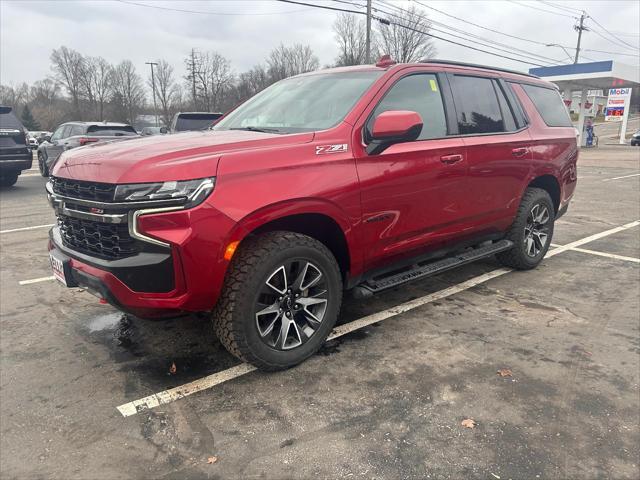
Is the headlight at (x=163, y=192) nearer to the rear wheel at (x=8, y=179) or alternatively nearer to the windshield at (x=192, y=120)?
the windshield at (x=192, y=120)

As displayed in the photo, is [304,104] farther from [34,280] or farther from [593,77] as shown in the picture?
[593,77]

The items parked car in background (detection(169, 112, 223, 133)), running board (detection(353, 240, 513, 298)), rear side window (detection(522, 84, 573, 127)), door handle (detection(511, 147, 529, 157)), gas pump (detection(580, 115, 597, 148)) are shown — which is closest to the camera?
running board (detection(353, 240, 513, 298))

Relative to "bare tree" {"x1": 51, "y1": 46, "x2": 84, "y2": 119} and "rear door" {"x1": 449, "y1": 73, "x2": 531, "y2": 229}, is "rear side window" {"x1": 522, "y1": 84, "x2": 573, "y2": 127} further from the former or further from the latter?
"bare tree" {"x1": 51, "y1": 46, "x2": 84, "y2": 119}

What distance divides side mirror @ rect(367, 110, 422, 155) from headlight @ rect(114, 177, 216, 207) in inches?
49.6

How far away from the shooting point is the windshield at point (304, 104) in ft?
11.3

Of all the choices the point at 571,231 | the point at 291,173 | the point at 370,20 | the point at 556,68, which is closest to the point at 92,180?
the point at 291,173

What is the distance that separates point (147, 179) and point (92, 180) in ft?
1.37

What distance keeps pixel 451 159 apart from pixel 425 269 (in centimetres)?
92

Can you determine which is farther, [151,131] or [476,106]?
[151,131]

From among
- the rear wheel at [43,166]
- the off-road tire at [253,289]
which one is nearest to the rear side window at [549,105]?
the off-road tire at [253,289]

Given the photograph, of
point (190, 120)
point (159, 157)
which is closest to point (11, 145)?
point (190, 120)

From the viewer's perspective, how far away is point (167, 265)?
2.58 meters

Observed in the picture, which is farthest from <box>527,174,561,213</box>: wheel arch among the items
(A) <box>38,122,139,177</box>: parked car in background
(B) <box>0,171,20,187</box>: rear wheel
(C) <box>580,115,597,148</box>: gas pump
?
(C) <box>580,115,597,148</box>: gas pump

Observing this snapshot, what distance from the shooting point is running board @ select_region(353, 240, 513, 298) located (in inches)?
141
